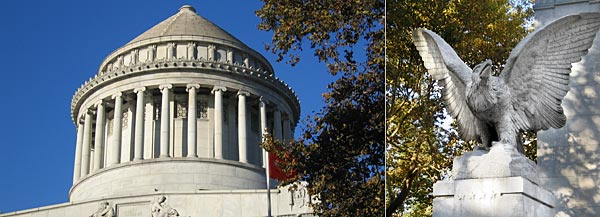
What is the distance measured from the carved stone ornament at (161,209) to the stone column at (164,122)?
9209mm

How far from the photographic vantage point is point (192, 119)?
133 ft

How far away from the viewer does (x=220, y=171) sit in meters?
35.7

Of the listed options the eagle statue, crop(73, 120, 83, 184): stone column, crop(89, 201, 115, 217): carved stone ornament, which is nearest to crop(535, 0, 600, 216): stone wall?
the eagle statue

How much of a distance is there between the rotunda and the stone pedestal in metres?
25.5

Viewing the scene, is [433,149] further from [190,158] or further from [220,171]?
[190,158]

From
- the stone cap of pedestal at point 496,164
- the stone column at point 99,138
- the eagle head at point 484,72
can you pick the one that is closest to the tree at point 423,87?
the eagle head at point 484,72

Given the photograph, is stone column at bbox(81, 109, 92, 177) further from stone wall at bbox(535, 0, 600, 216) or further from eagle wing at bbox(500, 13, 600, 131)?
eagle wing at bbox(500, 13, 600, 131)

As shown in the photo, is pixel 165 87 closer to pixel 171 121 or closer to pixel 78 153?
pixel 171 121

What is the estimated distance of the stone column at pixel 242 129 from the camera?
Result: 115 feet

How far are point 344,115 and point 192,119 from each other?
26.2 metres

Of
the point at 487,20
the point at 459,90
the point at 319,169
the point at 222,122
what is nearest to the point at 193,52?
the point at 222,122

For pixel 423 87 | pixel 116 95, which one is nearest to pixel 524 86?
pixel 423 87

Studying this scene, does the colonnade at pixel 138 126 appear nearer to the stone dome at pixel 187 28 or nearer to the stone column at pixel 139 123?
the stone column at pixel 139 123

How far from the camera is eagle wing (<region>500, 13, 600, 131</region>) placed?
8.09 metres
